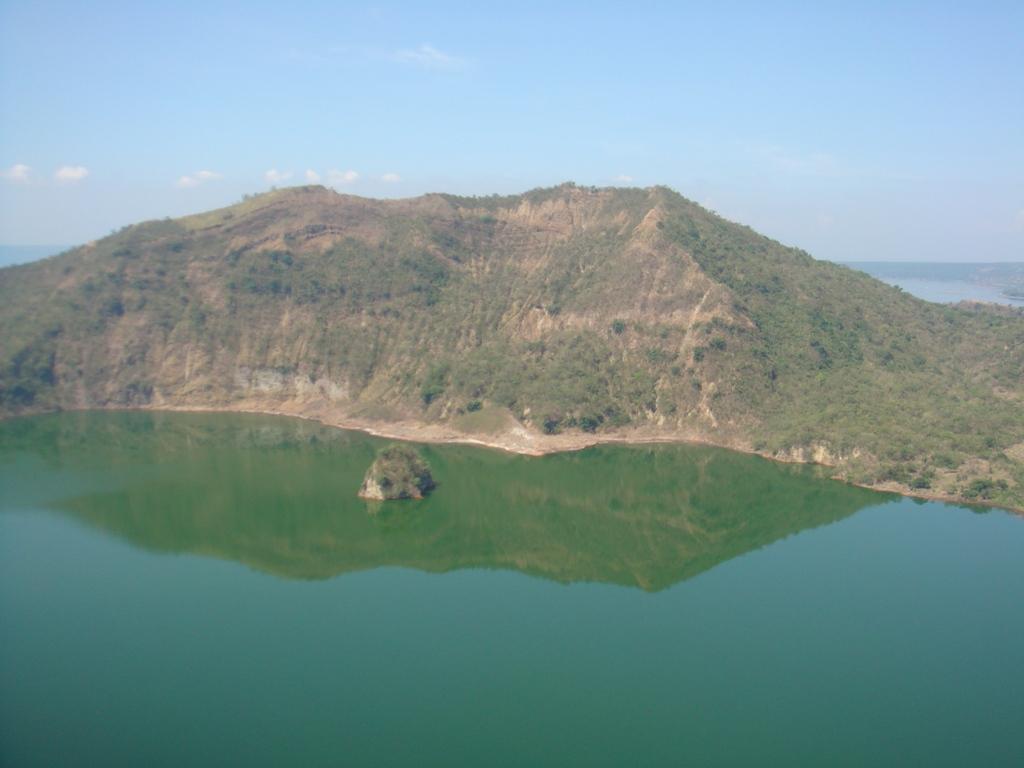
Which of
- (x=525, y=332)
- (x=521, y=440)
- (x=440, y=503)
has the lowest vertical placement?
A: (x=440, y=503)

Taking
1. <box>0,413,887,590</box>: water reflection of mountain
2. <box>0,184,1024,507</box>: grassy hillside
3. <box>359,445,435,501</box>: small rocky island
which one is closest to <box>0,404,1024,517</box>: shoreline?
<box>0,184,1024,507</box>: grassy hillside

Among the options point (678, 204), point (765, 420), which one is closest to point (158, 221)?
point (678, 204)

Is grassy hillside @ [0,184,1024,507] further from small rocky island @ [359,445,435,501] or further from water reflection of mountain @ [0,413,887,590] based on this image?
small rocky island @ [359,445,435,501]

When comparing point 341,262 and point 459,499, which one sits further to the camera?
point 341,262

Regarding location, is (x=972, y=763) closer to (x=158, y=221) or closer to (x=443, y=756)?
(x=443, y=756)

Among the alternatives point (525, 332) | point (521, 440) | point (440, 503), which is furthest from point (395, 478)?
point (525, 332)

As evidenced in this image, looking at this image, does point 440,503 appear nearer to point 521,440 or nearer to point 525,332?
point 521,440
